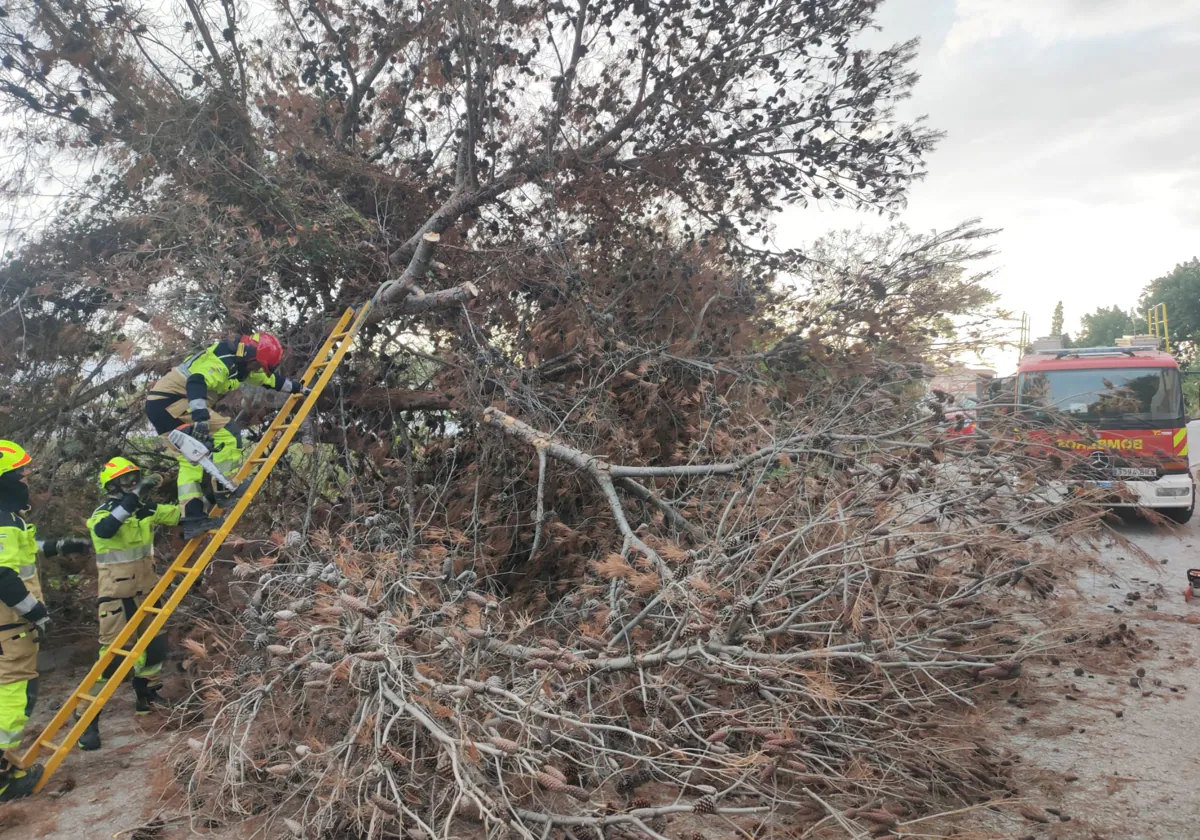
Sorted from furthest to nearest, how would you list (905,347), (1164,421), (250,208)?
(1164,421) → (905,347) → (250,208)

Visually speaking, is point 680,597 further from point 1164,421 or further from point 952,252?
point 1164,421

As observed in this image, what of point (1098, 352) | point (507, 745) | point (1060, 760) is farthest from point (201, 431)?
point (1098, 352)

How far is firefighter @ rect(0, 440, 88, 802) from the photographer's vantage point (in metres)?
3.61

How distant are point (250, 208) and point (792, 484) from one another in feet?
14.6

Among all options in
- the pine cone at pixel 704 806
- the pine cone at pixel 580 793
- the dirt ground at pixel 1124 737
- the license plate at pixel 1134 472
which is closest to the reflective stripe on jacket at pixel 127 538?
the pine cone at pixel 580 793

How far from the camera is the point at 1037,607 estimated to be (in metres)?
4.18

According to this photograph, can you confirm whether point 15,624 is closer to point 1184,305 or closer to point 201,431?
point 201,431

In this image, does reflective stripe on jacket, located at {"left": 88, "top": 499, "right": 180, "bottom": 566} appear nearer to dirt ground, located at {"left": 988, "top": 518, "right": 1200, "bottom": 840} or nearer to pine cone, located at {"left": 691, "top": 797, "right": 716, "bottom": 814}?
pine cone, located at {"left": 691, "top": 797, "right": 716, "bottom": 814}

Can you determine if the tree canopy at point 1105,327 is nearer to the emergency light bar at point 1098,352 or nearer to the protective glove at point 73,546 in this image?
the emergency light bar at point 1098,352

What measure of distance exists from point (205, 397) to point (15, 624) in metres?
1.45

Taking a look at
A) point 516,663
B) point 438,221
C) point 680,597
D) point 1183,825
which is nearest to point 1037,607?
point 1183,825

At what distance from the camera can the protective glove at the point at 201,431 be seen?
436 cm

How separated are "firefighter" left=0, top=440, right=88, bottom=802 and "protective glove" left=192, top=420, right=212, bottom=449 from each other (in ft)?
2.66

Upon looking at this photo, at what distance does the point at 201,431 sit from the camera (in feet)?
14.4
